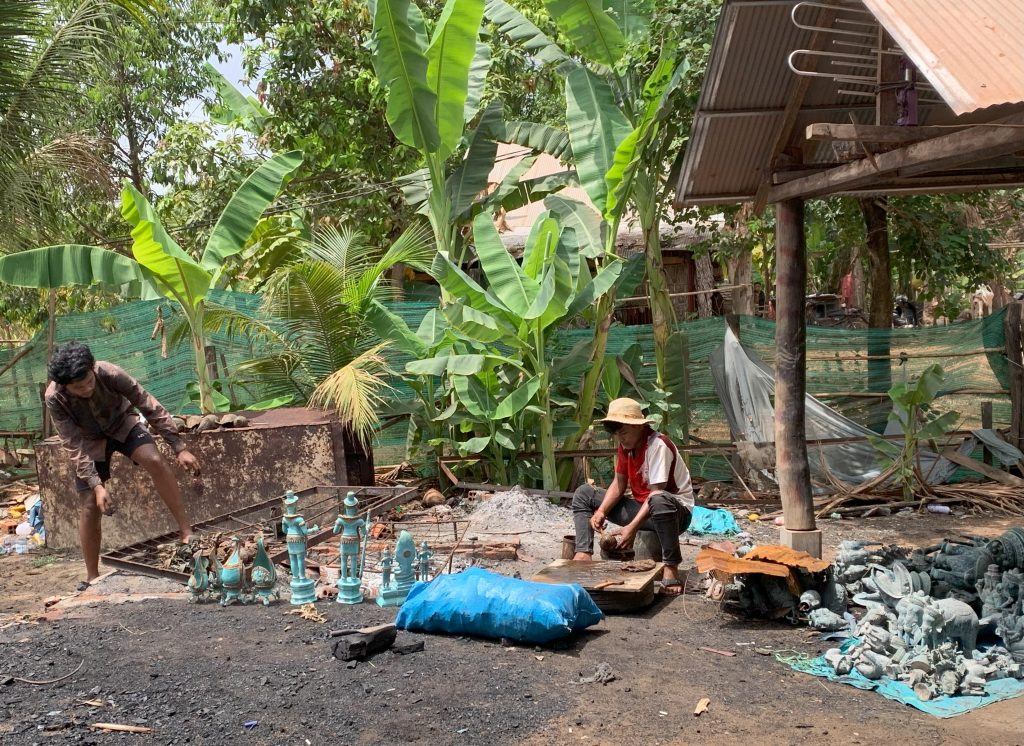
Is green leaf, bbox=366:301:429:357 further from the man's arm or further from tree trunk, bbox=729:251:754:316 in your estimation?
tree trunk, bbox=729:251:754:316

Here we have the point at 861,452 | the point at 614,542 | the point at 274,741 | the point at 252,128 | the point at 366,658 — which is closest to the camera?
the point at 274,741

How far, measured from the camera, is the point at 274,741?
3.84m

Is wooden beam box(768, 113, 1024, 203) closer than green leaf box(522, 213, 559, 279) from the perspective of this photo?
Yes

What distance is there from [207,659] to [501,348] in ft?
18.8

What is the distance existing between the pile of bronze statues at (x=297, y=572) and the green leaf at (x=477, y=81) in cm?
536

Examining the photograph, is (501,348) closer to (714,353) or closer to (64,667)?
(714,353)

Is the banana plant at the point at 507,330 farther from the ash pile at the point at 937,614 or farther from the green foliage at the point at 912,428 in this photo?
the ash pile at the point at 937,614

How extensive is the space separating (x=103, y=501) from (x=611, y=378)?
207 inches

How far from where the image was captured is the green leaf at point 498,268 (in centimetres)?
873

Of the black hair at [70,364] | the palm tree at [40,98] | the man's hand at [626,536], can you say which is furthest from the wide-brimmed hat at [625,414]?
the palm tree at [40,98]

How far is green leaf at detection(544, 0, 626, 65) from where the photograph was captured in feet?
28.7

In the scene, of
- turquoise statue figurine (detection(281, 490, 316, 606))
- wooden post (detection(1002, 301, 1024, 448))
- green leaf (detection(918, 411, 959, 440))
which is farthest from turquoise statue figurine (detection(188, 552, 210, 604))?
wooden post (detection(1002, 301, 1024, 448))

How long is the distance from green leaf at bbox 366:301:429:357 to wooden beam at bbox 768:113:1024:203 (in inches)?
151

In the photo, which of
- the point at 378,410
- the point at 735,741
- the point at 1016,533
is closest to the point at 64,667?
the point at 735,741
